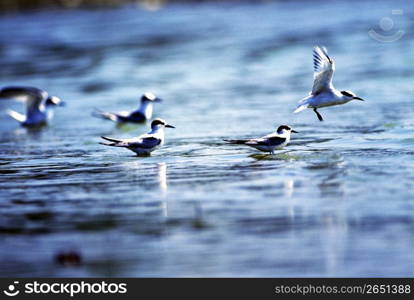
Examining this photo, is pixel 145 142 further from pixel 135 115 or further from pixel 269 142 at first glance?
pixel 135 115

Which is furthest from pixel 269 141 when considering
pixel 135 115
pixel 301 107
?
pixel 135 115

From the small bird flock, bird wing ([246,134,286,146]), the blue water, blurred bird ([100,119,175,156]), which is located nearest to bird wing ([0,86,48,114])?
the blue water

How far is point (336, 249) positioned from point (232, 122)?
33.4 ft

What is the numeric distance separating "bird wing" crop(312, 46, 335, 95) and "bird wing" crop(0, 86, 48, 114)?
826cm

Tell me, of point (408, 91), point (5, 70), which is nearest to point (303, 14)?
point (5, 70)

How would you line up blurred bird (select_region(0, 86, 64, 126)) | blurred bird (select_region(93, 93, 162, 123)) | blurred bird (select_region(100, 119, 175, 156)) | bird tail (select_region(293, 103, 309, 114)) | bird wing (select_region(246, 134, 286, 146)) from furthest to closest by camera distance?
blurred bird (select_region(0, 86, 64, 126)) → blurred bird (select_region(93, 93, 162, 123)) → bird tail (select_region(293, 103, 309, 114)) → blurred bird (select_region(100, 119, 175, 156)) → bird wing (select_region(246, 134, 286, 146))

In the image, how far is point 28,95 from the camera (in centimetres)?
2316

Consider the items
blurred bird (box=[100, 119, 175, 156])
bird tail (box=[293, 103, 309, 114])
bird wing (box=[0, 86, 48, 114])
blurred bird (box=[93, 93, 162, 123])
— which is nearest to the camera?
blurred bird (box=[100, 119, 175, 156])

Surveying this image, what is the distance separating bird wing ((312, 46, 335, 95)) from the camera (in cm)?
1612

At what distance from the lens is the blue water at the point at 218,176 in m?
10.4

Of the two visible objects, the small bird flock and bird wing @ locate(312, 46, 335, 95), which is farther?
bird wing @ locate(312, 46, 335, 95)

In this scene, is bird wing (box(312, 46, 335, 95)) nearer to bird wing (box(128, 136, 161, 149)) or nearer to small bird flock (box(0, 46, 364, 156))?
small bird flock (box(0, 46, 364, 156))

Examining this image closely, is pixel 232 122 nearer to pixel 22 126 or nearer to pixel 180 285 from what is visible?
pixel 22 126

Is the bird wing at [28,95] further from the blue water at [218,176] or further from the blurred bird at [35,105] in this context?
the blue water at [218,176]
